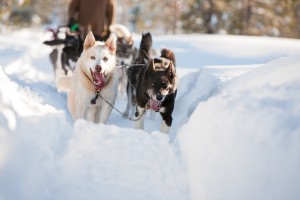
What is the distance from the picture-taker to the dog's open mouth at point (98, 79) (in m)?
5.03

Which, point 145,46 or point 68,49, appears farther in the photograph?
point 68,49

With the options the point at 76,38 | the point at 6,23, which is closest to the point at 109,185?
the point at 76,38

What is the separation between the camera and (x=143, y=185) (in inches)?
136

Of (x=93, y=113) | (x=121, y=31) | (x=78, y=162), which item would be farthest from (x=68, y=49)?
(x=78, y=162)

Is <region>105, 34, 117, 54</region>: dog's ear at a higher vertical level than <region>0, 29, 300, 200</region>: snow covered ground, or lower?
higher

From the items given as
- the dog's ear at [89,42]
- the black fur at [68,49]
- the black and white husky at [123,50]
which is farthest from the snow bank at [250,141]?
the black and white husky at [123,50]

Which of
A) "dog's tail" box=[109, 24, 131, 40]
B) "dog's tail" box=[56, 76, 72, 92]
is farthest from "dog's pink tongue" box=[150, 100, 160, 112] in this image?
"dog's tail" box=[109, 24, 131, 40]

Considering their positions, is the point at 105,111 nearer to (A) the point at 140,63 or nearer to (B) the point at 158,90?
(B) the point at 158,90

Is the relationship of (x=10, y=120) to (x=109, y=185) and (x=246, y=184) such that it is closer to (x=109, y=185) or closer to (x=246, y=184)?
(x=109, y=185)

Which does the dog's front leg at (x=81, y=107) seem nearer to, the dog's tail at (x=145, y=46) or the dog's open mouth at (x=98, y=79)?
the dog's open mouth at (x=98, y=79)

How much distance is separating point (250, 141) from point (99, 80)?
249 cm

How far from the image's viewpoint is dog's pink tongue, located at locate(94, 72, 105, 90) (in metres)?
5.05

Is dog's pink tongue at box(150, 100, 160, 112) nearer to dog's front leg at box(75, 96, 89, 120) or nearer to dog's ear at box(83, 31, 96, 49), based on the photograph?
dog's front leg at box(75, 96, 89, 120)

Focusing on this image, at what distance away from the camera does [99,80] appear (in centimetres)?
511
